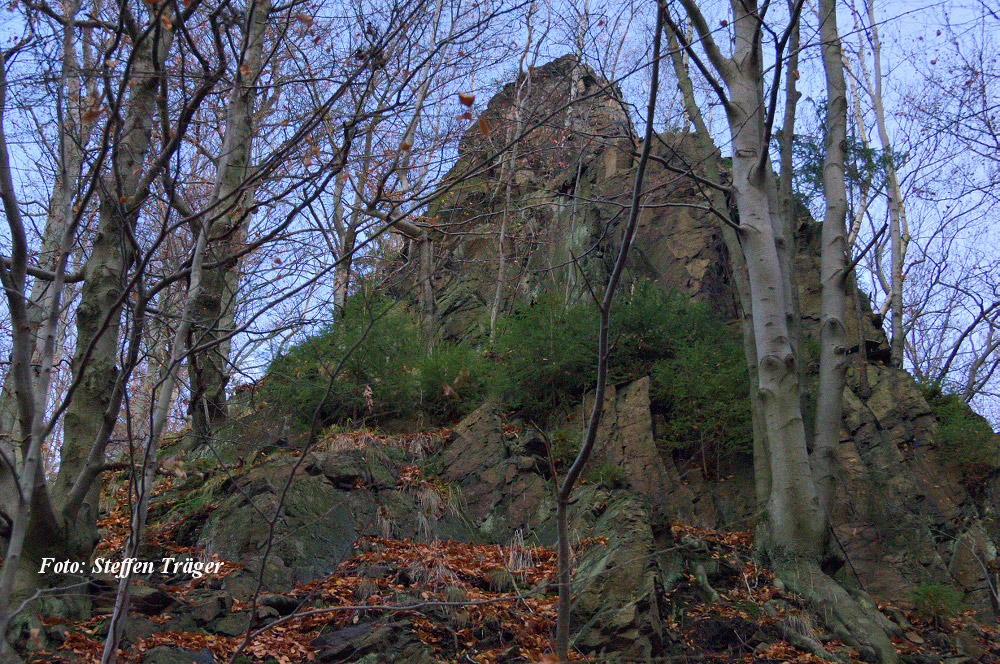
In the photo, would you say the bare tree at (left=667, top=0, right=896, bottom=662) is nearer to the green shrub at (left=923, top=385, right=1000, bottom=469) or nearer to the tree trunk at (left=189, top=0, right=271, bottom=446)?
the green shrub at (left=923, top=385, right=1000, bottom=469)

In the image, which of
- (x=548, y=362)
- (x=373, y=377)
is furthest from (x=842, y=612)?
(x=373, y=377)

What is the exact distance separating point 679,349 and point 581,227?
379 centimetres

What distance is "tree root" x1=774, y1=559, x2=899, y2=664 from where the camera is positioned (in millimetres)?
5083

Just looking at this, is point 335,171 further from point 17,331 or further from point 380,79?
point 17,331

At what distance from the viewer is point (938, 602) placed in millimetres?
6035

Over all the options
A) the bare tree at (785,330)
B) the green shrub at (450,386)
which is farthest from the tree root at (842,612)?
the green shrub at (450,386)

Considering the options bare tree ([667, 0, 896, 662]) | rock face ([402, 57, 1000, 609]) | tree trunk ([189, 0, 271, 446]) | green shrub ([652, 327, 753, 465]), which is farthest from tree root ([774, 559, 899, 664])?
tree trunk ([189, 0, 271, 446])

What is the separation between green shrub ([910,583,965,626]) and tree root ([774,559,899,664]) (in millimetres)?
604

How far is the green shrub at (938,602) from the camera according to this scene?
19.7 feet

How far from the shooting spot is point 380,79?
3941 mm

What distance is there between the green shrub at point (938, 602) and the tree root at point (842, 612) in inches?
23.8

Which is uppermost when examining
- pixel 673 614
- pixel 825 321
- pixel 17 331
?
pixel 825 321

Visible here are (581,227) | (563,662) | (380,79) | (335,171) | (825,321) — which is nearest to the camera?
(563,662)

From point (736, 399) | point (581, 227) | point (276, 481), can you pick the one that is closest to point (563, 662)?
point (276, 481)
